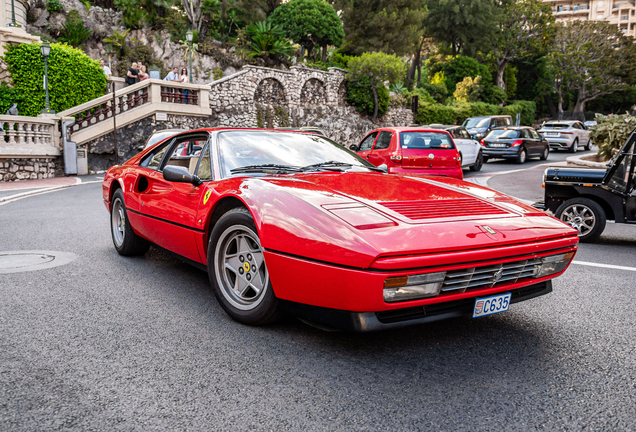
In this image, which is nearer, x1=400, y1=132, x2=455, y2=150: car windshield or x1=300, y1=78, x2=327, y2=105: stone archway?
x1=400, y1=132, x2=455, y2=150: car windshield

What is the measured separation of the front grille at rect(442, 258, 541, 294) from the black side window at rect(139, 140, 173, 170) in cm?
321

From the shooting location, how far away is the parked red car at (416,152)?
12211mm

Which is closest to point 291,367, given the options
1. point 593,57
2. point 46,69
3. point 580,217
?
point 580,217

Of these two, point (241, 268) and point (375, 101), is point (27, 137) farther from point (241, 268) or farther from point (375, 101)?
point (375, 101)

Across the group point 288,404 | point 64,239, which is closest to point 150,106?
point 64,239

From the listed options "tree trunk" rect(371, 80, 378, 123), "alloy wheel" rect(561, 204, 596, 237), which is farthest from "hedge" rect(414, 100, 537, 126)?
"alloy wheel" rect(561, 204, 596, 237)

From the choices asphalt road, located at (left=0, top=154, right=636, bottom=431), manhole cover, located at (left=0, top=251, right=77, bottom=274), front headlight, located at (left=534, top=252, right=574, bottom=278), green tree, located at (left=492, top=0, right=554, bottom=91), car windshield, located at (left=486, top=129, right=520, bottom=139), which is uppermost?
green tree, located at (left=492, top=0, right=554, bottom=91)

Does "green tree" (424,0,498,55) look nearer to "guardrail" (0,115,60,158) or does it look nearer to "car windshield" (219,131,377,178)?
"guardrail" (0,115,60,158)

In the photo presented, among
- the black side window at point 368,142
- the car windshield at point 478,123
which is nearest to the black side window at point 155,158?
the black side window at point 368,142

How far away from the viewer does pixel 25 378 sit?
105 inches

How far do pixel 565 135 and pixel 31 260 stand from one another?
27.7 m

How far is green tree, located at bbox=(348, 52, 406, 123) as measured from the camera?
30550 millimetres

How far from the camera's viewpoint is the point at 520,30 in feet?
168

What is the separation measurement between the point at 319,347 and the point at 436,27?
5127 centimetres
